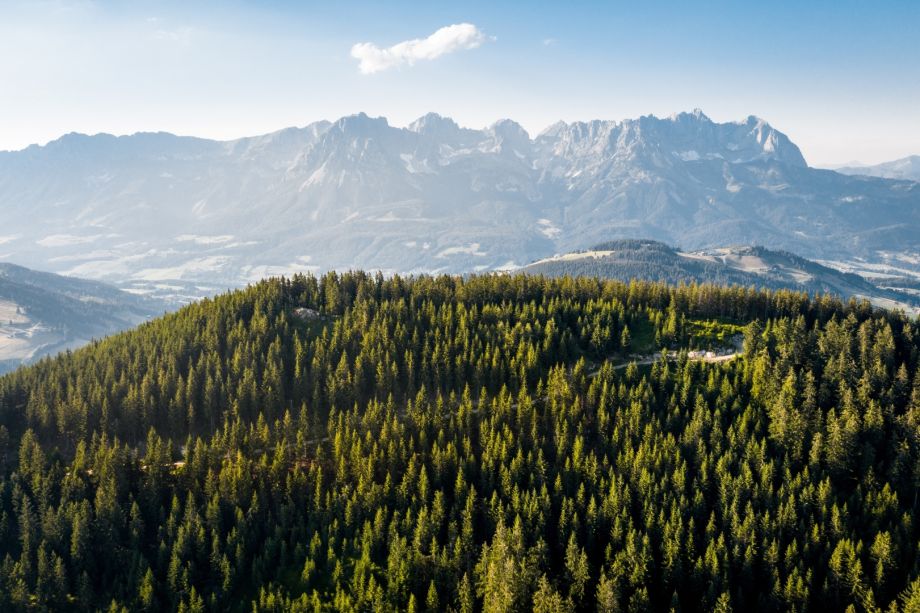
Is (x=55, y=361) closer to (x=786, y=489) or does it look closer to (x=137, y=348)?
(x=137, y=348)

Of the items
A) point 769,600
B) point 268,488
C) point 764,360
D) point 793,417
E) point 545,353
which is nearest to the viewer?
point 769,600

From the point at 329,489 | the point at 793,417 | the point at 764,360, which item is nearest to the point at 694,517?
the point at 793,417

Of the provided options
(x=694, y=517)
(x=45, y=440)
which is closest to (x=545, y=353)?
(x=694, y=517)

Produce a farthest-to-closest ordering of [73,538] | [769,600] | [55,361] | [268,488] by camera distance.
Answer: [55,361] → [268,488] → [73,538] → [769,600]

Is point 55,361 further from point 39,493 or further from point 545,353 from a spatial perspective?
point 545,353

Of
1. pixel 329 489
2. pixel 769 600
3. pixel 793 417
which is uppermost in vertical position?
pixel 793 417

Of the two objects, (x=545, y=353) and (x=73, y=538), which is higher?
(x=545, y=353)

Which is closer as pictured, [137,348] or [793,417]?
[793,417]
